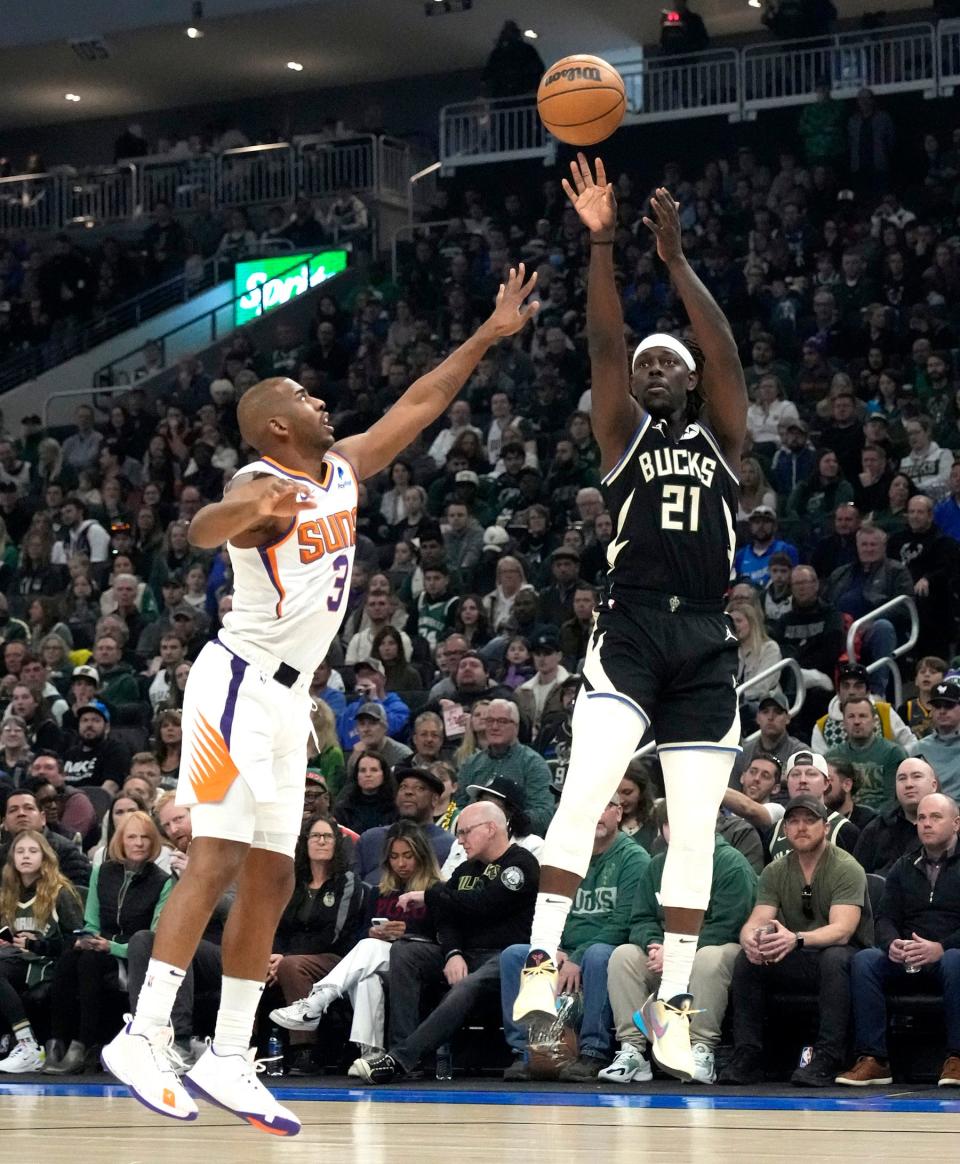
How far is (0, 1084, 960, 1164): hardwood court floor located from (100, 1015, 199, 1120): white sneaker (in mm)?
146

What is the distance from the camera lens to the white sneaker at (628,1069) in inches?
384

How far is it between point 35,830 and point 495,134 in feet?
56.4

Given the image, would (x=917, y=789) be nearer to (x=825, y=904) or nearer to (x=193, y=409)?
(x=825, y=904)

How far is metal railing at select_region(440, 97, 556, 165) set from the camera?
26.5 metres

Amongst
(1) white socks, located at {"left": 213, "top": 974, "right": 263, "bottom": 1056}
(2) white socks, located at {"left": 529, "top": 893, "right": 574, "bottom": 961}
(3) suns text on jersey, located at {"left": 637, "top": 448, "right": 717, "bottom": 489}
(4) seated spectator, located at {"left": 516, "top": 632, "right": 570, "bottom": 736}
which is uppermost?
(3) suns text on jersey, located at {"left": 637, "top": 448, "right": 717, "bottom": 489}

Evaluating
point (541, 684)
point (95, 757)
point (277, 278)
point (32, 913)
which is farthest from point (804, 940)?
point (277, 278)

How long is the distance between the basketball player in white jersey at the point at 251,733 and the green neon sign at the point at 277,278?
20.2 metres

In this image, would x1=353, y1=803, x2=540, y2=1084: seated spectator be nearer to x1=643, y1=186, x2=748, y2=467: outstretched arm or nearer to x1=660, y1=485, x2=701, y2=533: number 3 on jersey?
x1=643, y1=186, x2=748, y2=467: outstretched arm

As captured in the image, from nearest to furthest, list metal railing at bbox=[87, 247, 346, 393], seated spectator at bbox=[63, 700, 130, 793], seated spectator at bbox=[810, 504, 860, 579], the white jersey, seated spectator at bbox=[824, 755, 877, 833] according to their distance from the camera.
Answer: the white jersey, seated spectator at bbox=[824, 755, 877, 833], seated spectator at bbox=[810, 504, 860, 579], seated spectator at bbox=[63, 700, 130, 793], metal railing at bbox=[87, 247, 346, 393]

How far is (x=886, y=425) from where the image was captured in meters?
15.7

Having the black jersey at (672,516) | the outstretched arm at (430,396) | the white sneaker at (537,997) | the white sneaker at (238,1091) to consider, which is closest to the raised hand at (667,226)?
the outstretched arm at (430,396)

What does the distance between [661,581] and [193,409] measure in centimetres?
1717

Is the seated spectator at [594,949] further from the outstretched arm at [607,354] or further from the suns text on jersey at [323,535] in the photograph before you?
the suns text on jersey at [323,535]

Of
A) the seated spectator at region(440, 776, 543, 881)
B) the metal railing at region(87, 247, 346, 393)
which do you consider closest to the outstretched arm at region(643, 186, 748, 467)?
the seated spectator at region(440, 776, 543, 881)
